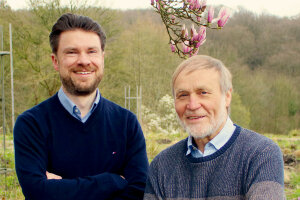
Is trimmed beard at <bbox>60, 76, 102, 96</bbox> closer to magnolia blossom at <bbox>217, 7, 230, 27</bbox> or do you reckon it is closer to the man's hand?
the man's hand

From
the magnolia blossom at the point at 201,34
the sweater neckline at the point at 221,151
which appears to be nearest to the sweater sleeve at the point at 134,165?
the sweater neckline at the point at 221,151

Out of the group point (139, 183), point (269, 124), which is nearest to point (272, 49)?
point (269, 124)

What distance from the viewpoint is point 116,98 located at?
640 inches

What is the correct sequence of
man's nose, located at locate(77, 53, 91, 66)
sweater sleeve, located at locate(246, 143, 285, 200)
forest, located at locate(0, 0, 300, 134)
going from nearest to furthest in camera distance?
sweater sleeve, located at locate(246, 143, 285, 200) < man's nose, located at locate(77, 53, 91, 66) < forest, located at locate(0, 0, 300, 134)

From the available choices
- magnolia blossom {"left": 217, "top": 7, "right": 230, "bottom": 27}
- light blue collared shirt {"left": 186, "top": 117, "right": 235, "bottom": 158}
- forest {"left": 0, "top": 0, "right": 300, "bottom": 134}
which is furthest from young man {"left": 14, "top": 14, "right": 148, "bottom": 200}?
forest {"left": 0, "top": 0, "right": 300, "bottom": 134}

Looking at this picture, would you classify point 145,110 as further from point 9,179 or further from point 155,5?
point 155,5

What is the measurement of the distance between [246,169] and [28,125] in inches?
48.9

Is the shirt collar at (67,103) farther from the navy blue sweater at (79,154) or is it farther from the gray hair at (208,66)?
the gray hair at (208,66)

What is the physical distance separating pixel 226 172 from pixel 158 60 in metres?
18.5

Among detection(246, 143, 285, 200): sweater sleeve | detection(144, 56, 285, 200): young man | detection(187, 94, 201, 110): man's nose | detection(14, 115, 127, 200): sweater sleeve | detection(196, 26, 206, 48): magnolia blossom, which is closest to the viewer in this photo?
detection(246, 143, 285, 200): sweater sleeve

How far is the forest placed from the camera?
1358cm

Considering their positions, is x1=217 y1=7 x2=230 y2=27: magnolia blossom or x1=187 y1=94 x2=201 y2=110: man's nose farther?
x1=217 y1=7 x2=230 y2=27: magnolia blossom

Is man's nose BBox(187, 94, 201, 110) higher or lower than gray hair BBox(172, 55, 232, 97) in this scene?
lower

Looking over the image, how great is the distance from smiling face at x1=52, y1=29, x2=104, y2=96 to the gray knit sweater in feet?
2.05
